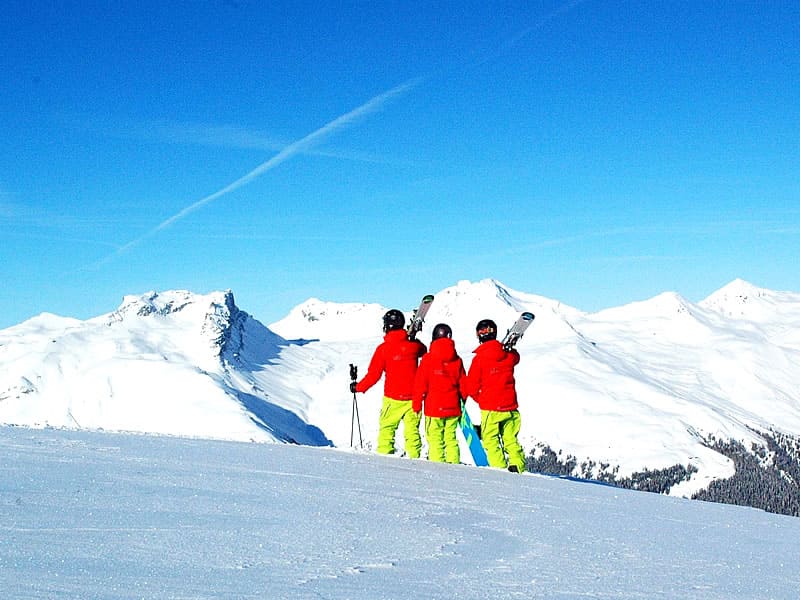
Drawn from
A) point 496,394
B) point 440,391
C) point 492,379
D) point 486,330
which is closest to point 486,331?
point 486,330

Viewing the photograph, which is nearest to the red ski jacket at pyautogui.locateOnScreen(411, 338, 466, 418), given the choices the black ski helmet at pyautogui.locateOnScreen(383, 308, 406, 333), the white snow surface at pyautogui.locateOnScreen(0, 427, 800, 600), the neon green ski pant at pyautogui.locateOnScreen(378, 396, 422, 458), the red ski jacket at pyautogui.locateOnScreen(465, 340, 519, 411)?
the red ski jacket at pyautogui.locateOnScreen(465, 340, 519, 411)

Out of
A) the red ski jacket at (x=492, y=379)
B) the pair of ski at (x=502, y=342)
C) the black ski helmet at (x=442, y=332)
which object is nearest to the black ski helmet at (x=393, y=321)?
the pair of ski at (x=502, y=342)

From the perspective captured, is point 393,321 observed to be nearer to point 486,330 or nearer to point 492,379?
point 486,330

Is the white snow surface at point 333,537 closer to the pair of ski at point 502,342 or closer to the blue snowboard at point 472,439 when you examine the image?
the pair of ski at point 502,342

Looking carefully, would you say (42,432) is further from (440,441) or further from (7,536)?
(7,536)

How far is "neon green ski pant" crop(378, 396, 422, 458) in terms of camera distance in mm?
15047

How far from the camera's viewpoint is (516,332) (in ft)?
49.2

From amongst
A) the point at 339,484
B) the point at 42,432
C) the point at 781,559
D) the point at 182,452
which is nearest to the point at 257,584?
the point at 339,484

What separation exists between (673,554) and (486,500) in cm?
254

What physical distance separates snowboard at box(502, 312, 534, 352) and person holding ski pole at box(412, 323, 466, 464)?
1.06 metres

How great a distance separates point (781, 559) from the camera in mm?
6602

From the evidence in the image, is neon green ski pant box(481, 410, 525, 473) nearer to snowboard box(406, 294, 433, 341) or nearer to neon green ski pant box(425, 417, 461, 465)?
neon green ski pant box(425, 417, 461, 465)

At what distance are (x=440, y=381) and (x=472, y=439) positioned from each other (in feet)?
8.16

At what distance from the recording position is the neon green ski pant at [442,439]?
14.7 m
